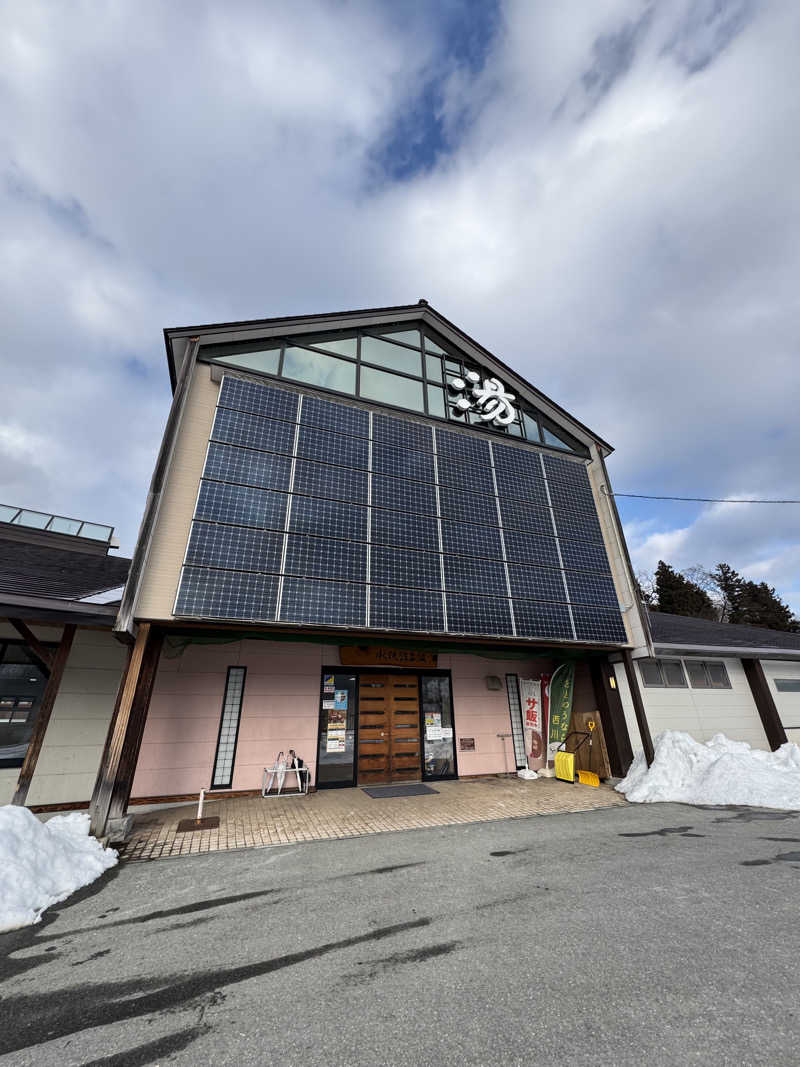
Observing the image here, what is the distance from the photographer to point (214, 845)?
605cm

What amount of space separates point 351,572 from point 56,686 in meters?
5.56

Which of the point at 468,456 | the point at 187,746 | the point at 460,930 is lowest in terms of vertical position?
the point at 460,930

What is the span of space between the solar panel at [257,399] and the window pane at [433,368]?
4.36 m

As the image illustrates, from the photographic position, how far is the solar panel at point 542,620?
9.12m

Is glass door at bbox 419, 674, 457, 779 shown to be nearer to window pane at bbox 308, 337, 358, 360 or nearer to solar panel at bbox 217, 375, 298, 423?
solar panel at bbox 217, 375, 298, 423

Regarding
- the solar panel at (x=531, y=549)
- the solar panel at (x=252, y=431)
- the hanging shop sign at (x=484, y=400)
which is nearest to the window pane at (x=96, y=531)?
the solar panel at (x=252, y=431)

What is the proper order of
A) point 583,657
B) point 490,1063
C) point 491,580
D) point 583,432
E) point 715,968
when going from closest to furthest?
point 490,1063, point 715,968, point 491,580, point 583,657, point 583,432

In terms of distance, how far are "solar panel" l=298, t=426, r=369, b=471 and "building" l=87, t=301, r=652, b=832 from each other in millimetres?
45

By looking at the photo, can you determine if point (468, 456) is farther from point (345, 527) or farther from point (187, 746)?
point (187, 746)

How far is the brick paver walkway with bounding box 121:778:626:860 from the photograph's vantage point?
624cm

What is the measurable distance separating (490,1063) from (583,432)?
13.5m

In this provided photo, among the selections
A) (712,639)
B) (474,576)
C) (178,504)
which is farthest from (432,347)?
(712,639)

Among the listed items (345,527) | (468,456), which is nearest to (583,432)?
(468,456)

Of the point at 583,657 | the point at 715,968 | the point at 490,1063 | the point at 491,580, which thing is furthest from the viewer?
the point at 583,657
